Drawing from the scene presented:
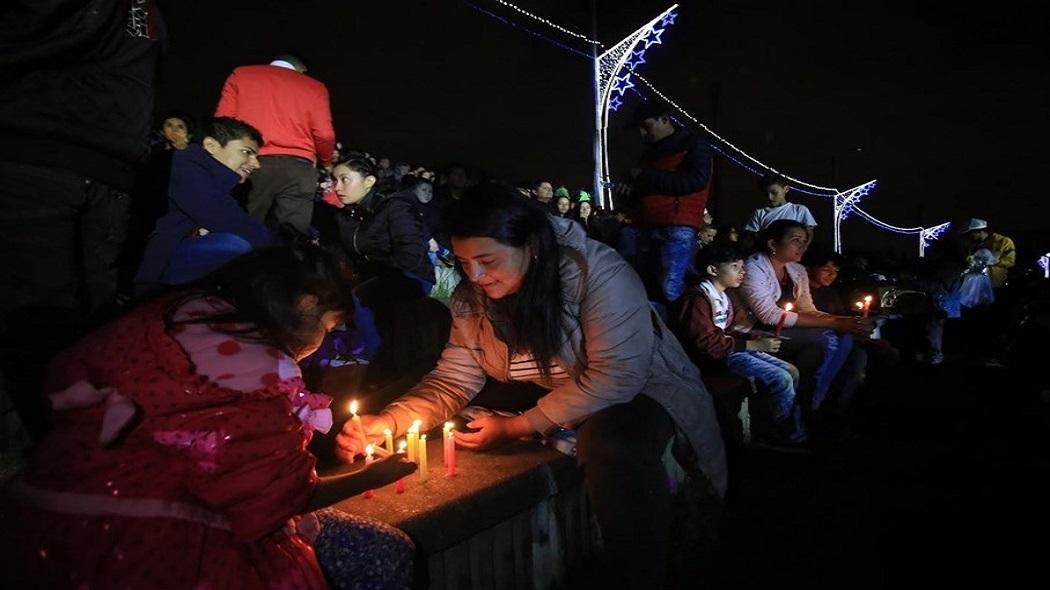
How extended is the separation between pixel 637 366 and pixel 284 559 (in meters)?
1.70

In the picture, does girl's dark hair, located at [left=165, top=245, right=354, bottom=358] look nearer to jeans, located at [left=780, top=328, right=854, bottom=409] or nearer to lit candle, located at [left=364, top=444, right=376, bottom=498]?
lit candle, located at [left=364, top=444, right=376, bottom=498]

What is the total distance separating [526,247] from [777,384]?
3.30m

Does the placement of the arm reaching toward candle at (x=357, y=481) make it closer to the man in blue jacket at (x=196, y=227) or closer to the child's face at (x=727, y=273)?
the man in blue jacket at (x=196, y=227)

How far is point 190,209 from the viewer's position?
3729 millimetres

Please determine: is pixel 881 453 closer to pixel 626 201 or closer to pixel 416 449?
pixel 626 201

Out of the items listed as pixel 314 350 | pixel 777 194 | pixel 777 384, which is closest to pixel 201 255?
pixel 314 350

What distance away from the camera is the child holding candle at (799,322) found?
219 inches

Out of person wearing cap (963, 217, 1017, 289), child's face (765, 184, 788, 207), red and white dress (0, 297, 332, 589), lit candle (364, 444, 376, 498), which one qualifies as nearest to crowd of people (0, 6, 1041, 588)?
red and white dress (0, 297, 332, 589)

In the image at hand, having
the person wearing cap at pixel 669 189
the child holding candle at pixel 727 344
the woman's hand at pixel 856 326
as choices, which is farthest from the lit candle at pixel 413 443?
the woman's hand at pixel 856 326

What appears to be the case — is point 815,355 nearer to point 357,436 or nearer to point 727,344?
point 727,344

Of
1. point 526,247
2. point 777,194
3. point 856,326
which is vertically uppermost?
point 777,194

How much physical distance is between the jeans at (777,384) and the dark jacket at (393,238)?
9.93 ft

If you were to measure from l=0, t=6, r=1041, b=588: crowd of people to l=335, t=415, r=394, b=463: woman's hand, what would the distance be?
12mm

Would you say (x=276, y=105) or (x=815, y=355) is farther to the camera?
(x=815, y=355)
